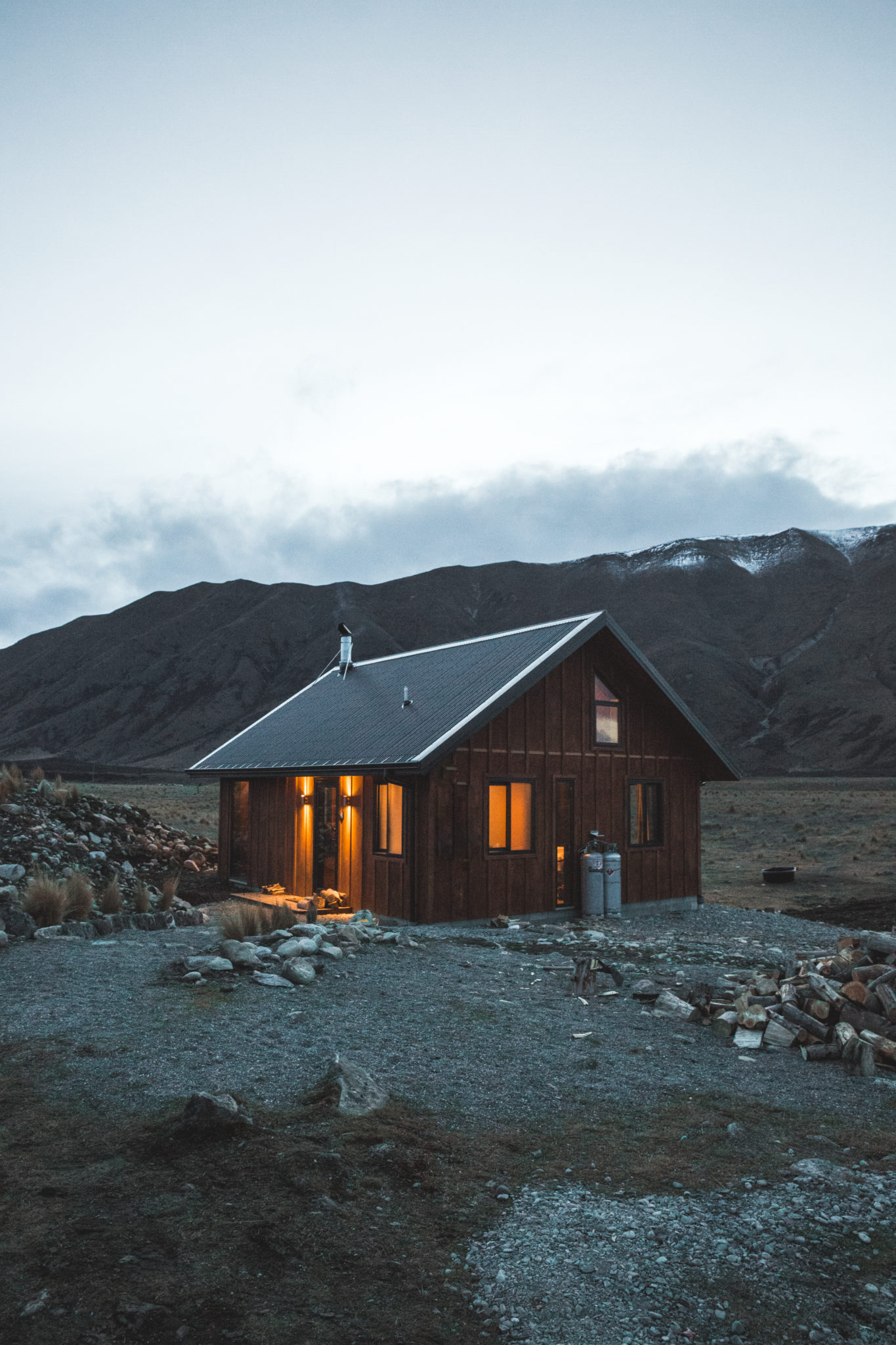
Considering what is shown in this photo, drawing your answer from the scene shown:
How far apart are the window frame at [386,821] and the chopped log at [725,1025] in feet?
24.1

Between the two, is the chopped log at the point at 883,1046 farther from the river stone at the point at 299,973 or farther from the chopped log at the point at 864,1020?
the river stone at the point at 299,973

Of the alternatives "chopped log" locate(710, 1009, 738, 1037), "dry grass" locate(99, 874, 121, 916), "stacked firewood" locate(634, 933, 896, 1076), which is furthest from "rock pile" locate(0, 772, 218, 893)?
"chopped log" locate(710, 1009, 738, 1037)

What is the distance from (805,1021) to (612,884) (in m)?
8.93

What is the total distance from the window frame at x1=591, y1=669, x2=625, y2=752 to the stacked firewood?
8290 mm

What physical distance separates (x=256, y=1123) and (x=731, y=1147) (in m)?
2.89

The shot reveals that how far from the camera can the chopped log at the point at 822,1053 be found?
7.90m

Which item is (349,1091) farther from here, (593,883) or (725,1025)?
(593,883)

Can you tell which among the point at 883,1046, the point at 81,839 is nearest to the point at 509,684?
the point at 883,1046

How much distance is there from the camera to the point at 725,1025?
855cm

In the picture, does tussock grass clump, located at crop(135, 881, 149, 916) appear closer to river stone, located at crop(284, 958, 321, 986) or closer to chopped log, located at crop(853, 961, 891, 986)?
river stone, located at crop(284, 958, 321, 986)

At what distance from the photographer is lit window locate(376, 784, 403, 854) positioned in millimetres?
15750

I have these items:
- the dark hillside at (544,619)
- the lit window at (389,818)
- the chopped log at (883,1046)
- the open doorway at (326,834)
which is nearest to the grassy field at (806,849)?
the lit window at (389,818)

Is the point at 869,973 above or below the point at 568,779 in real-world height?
below

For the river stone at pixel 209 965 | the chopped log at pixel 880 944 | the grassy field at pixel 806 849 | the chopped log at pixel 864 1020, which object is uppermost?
the chopped log at pixel 880 944
